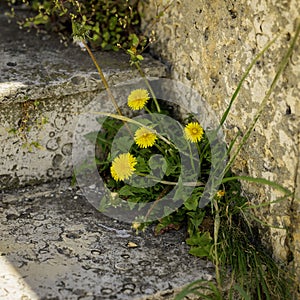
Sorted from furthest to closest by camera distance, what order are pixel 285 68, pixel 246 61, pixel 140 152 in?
pixel 140 152
pixel 246 61
pixel 285 68

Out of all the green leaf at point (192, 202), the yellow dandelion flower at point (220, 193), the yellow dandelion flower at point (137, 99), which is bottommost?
the green leaf at point (192, 202)

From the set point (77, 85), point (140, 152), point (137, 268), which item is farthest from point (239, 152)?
point (77, 85)

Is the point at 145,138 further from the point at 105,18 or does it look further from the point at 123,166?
the point at 105,18

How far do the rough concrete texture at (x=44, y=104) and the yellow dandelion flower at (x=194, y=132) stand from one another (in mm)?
452

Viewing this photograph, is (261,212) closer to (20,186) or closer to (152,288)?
(152,288)

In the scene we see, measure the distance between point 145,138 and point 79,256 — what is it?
0.50 m

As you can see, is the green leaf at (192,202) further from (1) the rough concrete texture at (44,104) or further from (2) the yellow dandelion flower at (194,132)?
(1) the rough concrete texture at (44,104)

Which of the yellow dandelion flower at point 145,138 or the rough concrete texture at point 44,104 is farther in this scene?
the rough concrete texture at point 44,104

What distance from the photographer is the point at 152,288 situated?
209 centimetres

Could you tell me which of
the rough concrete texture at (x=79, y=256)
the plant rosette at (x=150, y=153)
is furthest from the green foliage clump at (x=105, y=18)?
the rough concrete texture at (x=79, y=256)

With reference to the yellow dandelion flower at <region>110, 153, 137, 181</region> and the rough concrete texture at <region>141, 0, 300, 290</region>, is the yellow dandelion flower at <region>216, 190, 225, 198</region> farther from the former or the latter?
the yellow dandelion flower at <region>110, 153, 137, 181</region>

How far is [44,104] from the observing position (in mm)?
2564

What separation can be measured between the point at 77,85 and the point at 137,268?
82cm

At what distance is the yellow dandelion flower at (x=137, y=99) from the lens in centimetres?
247
